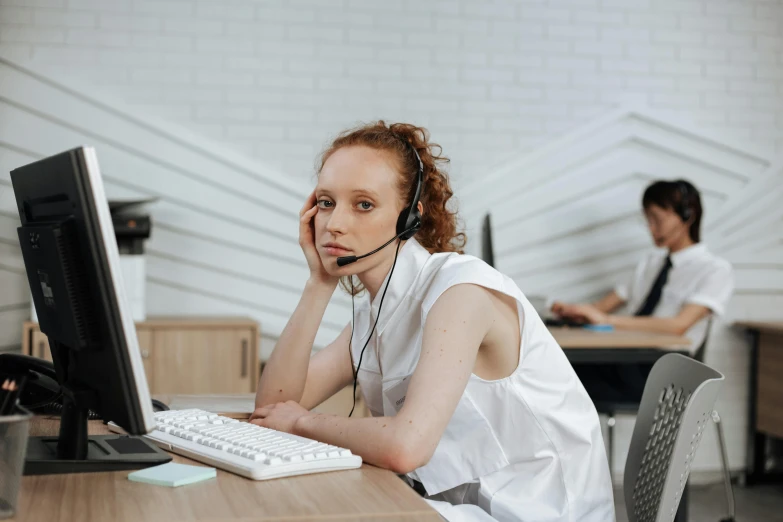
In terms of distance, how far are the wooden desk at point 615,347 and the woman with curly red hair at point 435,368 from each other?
Answer: 1.64 m

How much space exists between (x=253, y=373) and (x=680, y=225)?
2.09m

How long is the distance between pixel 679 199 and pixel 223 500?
10.6ft

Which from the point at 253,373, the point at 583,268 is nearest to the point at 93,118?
the point at 253,373

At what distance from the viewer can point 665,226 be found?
3.85 metres

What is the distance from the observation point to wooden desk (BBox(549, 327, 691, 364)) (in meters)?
3.24

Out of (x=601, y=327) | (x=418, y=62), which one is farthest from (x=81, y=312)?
(x=418, y=62)

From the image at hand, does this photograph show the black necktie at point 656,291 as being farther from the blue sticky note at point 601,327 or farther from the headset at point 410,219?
the headset at point 410,219

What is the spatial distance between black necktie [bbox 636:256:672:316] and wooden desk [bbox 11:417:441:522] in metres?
3.02

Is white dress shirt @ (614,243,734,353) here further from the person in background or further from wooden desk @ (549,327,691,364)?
wooden desk @ (549,327,691,364)

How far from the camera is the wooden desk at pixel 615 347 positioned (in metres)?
3.24

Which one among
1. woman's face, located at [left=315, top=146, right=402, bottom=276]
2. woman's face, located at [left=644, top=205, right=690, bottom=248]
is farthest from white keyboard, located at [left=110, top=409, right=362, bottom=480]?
woman's face, located at [left=644, top=205, right=690, bottom=248]

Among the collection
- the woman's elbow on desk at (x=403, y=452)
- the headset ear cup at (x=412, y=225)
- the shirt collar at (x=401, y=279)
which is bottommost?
the woman's elbow on desk at (x=403, y=452)

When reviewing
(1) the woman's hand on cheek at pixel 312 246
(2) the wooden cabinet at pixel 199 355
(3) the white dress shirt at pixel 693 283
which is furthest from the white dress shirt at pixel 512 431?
(3) the white dress shirt at pixel 693 283

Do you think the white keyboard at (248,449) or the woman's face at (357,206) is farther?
the woman's face at (357,206)
